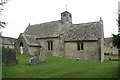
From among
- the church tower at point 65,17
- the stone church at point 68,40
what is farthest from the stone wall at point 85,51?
the church tower at point 65,17

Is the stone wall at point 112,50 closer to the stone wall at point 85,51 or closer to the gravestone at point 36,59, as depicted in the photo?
the stone wall at point 85,51

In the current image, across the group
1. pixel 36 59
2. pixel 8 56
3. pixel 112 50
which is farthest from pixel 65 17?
pixel 112 50

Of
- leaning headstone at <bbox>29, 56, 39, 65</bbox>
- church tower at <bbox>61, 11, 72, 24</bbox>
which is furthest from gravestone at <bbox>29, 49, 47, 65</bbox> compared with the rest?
church tower at <bbox>61, 11, 72, 24</bbox>

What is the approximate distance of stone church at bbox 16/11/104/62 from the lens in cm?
2434

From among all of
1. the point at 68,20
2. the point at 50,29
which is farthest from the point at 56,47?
the point at 68,20

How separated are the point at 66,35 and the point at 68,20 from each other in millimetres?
4758

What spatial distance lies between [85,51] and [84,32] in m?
4.72

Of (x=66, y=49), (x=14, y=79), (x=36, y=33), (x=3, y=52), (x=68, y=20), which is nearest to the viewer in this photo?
(x=14, y=79)

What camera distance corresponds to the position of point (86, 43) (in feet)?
82.1

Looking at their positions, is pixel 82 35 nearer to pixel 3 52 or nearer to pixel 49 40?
pixel 49 40

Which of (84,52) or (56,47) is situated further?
(56,47)

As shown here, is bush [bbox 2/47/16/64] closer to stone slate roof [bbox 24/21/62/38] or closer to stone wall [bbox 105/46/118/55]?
stone slate roof [bbox 24/21/62/38]

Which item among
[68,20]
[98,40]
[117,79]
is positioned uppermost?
[68,20]

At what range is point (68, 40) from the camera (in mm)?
27094
